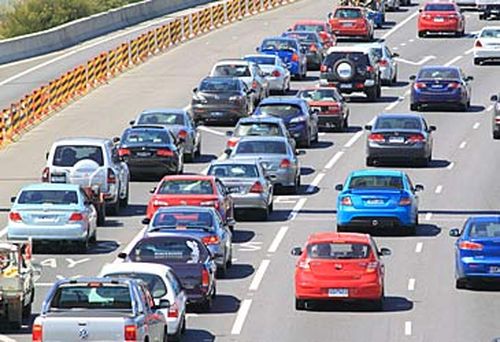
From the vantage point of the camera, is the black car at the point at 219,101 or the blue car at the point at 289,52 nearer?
the black car at the point at 219,101

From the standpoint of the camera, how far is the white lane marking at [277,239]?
138 feet

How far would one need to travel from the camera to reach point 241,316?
112 ft

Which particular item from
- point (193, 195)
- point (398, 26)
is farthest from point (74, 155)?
point (398, 26)

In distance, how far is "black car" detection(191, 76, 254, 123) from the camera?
61.3 m

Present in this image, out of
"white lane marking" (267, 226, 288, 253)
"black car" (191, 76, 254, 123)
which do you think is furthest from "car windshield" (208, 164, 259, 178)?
"black car" (191, 76, 254, 123)

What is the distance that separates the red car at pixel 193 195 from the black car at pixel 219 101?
17.4 meters

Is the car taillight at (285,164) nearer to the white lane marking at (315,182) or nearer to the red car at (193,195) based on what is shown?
the white lane marking at (315,182)

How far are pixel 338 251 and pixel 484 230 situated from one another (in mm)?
3568

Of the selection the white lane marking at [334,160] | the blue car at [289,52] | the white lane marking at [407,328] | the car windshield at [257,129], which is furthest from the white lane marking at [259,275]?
the blue car at [289,52]

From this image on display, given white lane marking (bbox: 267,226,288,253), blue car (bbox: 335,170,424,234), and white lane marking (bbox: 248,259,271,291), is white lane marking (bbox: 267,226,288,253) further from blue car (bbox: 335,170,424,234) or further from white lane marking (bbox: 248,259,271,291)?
white lane marking (bbox: 248,259,271,291)

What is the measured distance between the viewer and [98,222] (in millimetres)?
45219

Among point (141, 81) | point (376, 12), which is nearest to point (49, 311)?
point (141, 81)

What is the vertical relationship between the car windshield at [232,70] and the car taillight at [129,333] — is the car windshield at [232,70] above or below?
below

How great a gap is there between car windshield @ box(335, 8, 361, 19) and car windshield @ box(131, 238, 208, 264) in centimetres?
5188
